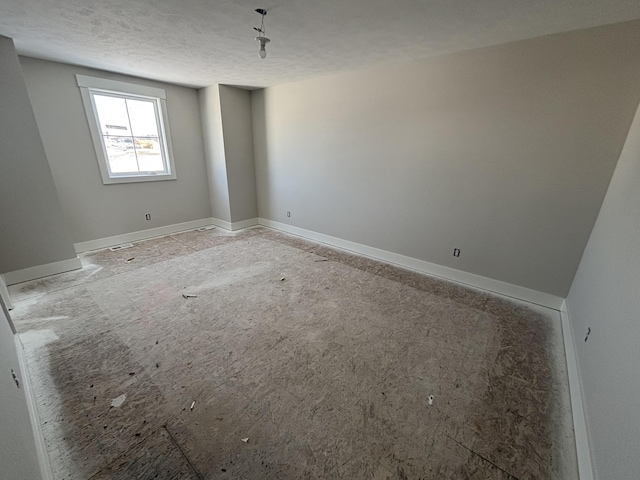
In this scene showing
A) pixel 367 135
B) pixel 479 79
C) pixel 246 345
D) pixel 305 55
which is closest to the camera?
pixel 246 345

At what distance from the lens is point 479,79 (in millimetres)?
2588

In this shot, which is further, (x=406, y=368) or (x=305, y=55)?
(x=305, y=55)

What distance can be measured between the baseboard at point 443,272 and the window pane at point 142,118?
2896mm

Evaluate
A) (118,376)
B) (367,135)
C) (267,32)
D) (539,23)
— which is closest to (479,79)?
(539,23)

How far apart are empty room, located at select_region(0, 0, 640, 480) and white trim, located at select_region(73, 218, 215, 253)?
5cm

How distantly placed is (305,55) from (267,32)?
2.18ft

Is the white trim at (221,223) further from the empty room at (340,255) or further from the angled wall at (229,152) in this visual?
the empty room at (340,255)

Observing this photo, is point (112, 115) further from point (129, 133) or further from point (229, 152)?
point (229, 152)

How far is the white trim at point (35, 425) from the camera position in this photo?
1207 mm

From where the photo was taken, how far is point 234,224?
4977 mm

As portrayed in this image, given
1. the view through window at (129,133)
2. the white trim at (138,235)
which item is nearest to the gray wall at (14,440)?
the white trim at (138,235)

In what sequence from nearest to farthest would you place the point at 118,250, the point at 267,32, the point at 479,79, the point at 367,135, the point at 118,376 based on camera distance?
the point at 118,376 → the point at 267,32 → the point at 479,79 → the point at 367,135 → the point at 118,250

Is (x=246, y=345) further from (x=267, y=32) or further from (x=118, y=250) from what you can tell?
(x=118, y=250)

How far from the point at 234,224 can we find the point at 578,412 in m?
4.87
